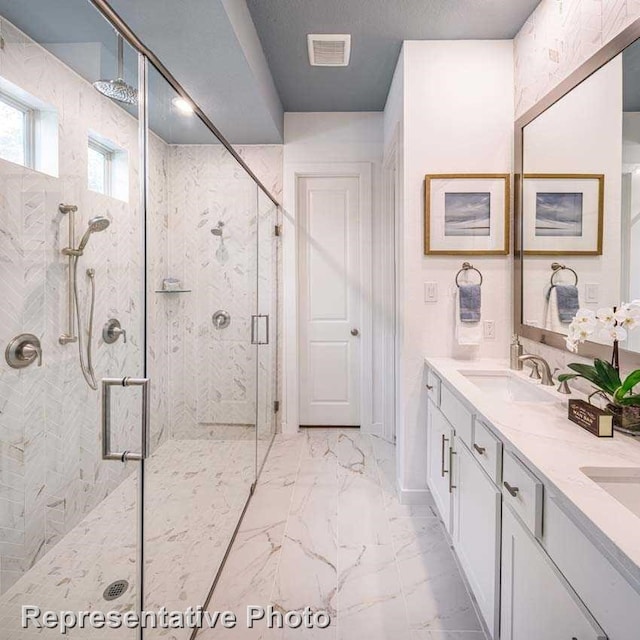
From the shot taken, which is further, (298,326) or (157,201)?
(298,326)

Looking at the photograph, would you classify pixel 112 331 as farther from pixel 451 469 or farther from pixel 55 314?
pixel 451 469

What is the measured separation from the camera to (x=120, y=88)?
1070 millimetres

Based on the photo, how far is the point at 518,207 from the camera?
2.20 metres

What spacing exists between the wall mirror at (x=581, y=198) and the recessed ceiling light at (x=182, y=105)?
153cm

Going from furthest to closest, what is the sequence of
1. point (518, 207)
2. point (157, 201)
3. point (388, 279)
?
point (388, 279), point (518, 207), point (157, 201)

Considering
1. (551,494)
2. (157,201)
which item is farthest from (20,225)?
(551,494)

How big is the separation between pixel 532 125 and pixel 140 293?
6.74 feet

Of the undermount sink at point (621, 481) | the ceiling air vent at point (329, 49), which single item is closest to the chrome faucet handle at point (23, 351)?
the undermount sink at point (621, 481)

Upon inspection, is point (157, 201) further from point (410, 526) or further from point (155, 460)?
point (410, 526)

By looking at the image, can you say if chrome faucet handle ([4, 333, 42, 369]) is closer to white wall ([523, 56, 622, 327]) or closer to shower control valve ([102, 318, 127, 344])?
shower control valve ([102, 318, 127, 344])

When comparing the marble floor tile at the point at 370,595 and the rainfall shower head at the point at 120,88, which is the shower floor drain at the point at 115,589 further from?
the rainfall shower head at the point at 120,88

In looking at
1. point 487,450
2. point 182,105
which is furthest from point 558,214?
point 182,105

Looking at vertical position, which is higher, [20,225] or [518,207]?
[518,207]

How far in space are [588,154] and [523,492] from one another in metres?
1.34
